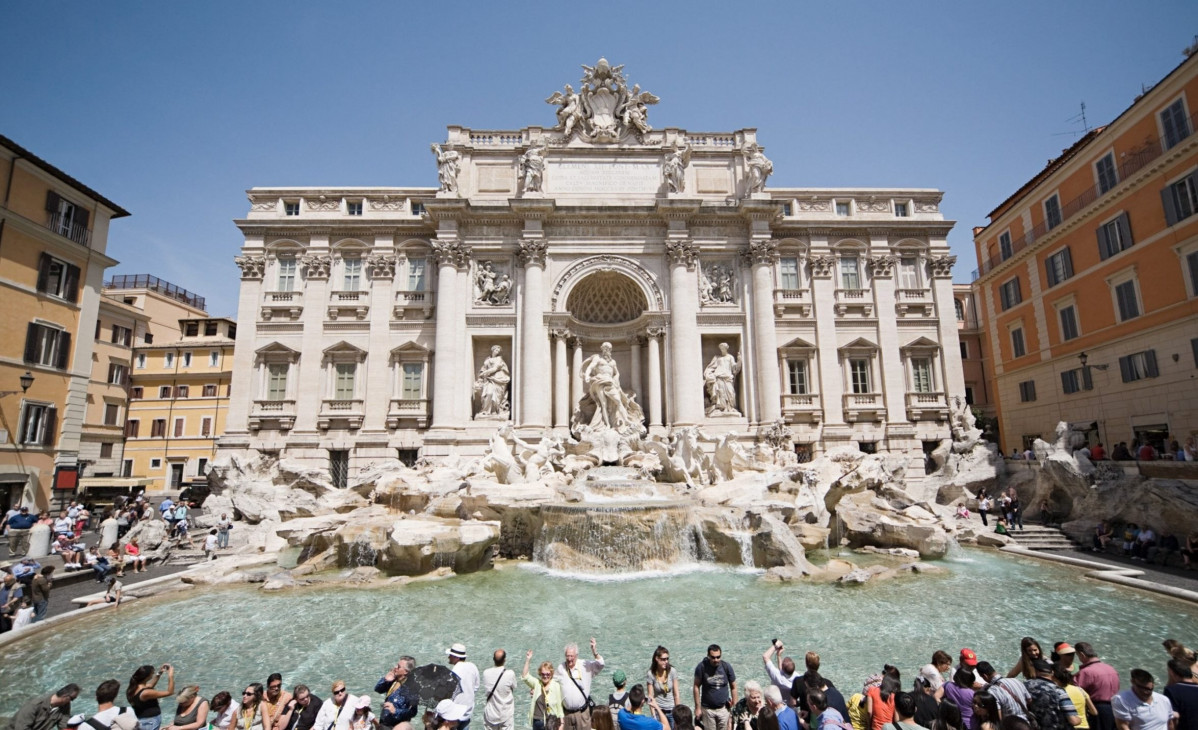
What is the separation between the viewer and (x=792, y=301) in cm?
2573

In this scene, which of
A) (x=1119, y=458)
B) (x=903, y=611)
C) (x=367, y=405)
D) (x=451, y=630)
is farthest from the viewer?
(x=367, y=405)

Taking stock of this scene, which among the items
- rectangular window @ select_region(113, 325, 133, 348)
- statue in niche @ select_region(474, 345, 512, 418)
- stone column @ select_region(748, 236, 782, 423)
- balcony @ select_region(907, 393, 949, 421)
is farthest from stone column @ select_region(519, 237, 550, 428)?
rectangular window @ select_region(113, 325, 133, 348)

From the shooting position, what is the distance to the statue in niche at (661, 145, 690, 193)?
24938 millimetres

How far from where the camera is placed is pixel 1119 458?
59.8ft

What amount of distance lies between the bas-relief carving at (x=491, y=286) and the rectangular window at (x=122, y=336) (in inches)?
955

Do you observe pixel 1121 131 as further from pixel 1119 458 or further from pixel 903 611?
pixel 903 611

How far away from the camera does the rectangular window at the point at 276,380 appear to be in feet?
80.1

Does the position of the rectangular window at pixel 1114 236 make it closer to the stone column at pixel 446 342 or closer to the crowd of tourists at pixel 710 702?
the crowd of tourists at pixel 710 702

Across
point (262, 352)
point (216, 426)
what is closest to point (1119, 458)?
point (262, 352)

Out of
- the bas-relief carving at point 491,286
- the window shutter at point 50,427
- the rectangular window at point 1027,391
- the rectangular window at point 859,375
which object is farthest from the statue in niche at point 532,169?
the rectangular window at point 1027,391

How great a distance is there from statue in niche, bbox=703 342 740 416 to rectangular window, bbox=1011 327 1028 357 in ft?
46.3

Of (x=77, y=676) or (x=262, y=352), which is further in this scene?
(x=262, y=352)

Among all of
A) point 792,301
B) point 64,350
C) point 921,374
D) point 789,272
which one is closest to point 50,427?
point 64,350

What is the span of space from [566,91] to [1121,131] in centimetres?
2188
